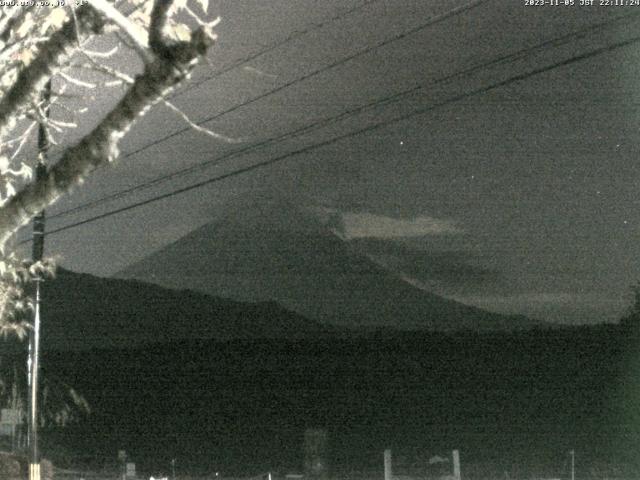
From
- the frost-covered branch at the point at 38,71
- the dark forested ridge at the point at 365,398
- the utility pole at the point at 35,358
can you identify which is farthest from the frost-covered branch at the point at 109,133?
A: the dark forested ridge at the point at 365,398

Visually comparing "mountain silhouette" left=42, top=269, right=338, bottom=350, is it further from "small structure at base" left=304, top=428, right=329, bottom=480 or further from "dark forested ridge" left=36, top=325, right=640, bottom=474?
"small structure at base" left=304, top=428, right=329, bottom=480

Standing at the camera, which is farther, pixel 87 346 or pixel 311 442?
pixel 87 346

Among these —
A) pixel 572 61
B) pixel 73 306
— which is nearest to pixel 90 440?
pixel 73 306

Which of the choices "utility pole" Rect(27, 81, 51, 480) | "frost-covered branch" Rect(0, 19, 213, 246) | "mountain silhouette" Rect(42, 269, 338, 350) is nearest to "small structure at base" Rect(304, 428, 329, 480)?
"utility pole" Rect(27, 81, 51, 480)

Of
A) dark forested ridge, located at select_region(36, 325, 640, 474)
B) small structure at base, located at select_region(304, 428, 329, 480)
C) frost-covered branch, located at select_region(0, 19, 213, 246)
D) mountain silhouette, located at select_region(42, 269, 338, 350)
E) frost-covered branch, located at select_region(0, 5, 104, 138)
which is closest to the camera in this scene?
frost-covered branch, located at select_region(0, 19, 213, 246)

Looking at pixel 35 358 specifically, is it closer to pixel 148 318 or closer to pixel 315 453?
pixel 315 453

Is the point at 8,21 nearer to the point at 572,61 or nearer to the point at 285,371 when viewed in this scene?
the point at 572,61

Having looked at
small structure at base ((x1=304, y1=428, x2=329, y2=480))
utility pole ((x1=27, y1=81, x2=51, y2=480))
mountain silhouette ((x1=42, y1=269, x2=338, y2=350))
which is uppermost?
mountain silhouette ((x1=42, y1=269, x2=338, y2=350))

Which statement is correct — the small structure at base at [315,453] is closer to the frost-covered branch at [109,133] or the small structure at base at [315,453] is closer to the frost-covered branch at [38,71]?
the frost-covered branch at [38,71]
